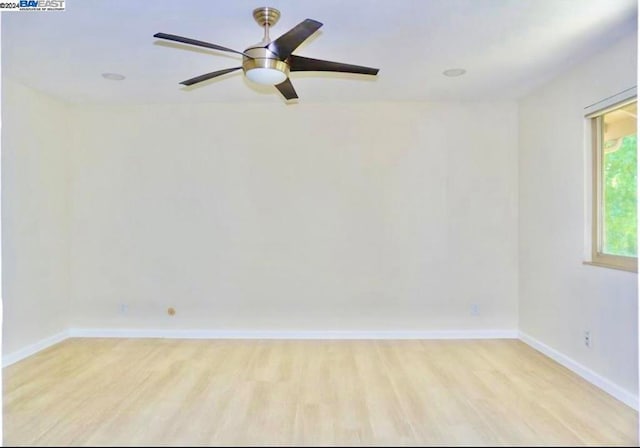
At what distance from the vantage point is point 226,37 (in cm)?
280

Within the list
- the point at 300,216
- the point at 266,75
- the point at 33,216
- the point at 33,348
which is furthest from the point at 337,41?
the point at 33,348

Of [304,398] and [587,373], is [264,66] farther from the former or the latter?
[587,373]

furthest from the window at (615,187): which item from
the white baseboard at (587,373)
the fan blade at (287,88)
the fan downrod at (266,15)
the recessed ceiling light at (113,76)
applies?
the recessed ceiling light at (113,76)

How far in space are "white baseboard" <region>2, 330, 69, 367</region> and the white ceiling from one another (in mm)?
2387

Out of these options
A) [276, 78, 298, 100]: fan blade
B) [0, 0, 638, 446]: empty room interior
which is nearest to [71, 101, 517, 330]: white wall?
[0, 0, 638, 446]: empty room interior

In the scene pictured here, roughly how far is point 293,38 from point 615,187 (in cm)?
260

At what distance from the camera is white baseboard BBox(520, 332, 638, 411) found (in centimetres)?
277

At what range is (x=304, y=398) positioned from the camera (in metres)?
2.85

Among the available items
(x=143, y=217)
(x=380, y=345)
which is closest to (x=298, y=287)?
(x=380, y=345)

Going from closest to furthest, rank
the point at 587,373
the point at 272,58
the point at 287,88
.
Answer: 1. the point at 272,58
2. the point at 287,88
3. the point at 587,373

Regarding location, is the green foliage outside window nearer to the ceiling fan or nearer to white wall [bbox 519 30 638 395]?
white wall [bbox 519 30 638 395]

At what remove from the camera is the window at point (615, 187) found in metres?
2.92

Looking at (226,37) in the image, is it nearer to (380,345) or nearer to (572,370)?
(380,345)

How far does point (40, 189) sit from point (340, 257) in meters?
3.01
